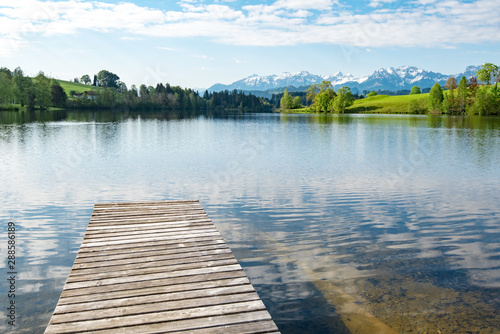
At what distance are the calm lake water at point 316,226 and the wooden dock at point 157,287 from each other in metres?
1.52

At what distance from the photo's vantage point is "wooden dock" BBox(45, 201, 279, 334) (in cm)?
591

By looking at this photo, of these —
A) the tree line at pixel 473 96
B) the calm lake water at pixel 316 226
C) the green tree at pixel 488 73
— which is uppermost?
the green tree at pixel 488 73

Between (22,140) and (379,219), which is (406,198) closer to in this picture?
(379,219)

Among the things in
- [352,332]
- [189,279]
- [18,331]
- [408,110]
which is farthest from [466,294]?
[408,110]

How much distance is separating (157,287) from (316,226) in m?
8.61

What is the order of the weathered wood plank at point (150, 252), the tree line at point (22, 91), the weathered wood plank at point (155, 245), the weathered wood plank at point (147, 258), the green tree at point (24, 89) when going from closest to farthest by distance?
the weathered wood plank at point (147, 258)
the weathered wood plank at point (150, 252)
the weathered wood plank at point (155, 245)
the tree line at point (22, 91)
the green tree at point (24, 89)

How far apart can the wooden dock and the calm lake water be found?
4.97ft

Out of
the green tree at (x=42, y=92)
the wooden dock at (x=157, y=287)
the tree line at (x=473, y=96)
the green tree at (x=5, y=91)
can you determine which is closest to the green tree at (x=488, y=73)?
the tree line at (x=473, y=96)

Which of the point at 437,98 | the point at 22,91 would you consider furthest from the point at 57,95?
the point at 437,98

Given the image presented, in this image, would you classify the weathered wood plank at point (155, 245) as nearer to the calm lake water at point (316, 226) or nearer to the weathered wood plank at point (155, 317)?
the calm lake water at point (316, 226)

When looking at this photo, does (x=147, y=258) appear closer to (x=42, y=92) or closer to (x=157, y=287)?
(x=157, y=287)

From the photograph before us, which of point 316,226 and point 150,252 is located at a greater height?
point 150,252

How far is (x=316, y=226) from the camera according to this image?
14492 mm

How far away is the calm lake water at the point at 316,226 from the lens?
28.5 ft
